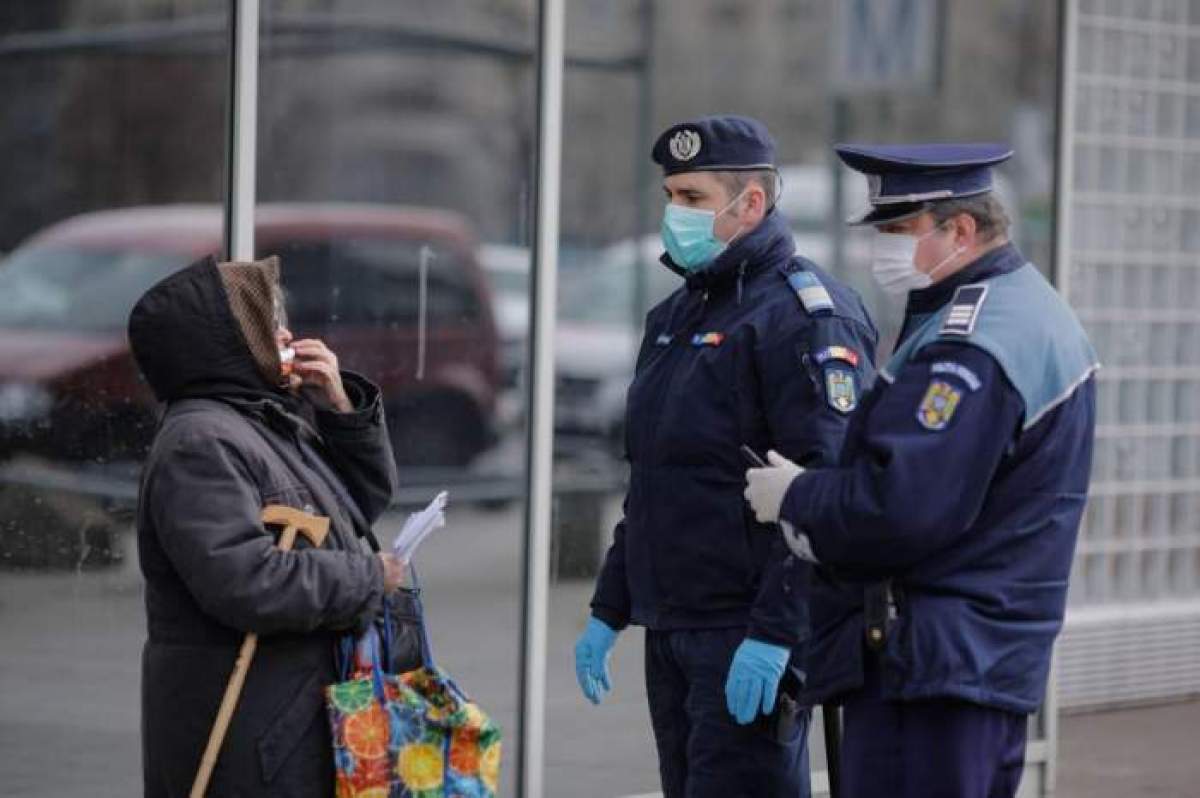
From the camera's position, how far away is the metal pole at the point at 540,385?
6.21 m

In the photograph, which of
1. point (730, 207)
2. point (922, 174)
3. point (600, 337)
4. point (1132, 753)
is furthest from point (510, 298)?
point (1132, 753)

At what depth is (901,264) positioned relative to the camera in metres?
4.05

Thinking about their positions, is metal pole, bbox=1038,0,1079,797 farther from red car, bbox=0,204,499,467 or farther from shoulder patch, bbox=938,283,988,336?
shoulder patch, bbox=938,283,988,336

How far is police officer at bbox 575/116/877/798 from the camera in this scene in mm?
4434

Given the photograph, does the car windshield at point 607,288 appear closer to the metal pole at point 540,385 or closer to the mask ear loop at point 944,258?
the metal pole at point 540,385

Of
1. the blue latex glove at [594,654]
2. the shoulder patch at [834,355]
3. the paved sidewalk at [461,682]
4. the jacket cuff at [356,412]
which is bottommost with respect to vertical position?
the paved sidewalk at [461,682]

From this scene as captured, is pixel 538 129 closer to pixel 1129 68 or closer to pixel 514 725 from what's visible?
pixel 514 725

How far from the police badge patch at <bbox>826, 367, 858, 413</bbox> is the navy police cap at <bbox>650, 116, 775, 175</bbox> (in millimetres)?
542

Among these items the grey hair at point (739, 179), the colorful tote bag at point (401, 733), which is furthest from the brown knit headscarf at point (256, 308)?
the grey hair at point (739, 179)

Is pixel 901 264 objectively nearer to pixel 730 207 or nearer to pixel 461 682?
pixel 730 207

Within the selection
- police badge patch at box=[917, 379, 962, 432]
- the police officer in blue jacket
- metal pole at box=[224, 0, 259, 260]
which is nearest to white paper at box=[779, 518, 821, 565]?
the police officer in blue jacket

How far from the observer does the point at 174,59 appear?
567 centimetres

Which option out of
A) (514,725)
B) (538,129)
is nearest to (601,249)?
(538,129)

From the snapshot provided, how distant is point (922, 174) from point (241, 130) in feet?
7.05
